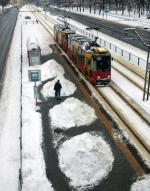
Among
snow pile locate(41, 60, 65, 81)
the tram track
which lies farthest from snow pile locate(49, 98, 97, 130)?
snow pile locate(41, 60, 65, 81)

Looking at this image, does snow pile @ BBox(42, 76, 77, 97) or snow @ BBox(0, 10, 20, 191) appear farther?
snow pile @ BBox(42, 76, 77, 97)

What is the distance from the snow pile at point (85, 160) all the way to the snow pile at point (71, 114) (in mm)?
2917

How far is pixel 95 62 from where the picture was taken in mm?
30125

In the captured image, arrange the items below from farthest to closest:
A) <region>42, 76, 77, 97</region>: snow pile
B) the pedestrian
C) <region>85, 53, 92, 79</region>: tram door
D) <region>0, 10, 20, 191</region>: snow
Answer: <region>85, 53, 92, 79</region>: tram door < <region>42, 76, 77, 97</region>: snow pile < the pedestrian < <region>0, 10, 20, 191</region>: snow

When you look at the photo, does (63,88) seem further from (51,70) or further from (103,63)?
(51,70)

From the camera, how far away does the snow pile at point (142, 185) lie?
582 inches

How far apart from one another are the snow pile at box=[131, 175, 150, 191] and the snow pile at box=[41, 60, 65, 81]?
65.1 ft

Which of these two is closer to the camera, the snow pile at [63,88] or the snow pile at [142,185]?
the snow pile at [142,185]

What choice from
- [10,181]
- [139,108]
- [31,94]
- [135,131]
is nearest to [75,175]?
[10,181]

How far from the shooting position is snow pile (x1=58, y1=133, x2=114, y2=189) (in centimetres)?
1577

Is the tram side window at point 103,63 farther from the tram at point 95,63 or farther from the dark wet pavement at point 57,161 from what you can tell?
the dark wet pavement at point 57,161

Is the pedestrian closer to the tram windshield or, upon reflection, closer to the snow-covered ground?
the snow-covered ground

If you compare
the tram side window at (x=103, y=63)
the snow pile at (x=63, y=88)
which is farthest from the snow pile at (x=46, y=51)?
the tram side window at (x=103, y=63)

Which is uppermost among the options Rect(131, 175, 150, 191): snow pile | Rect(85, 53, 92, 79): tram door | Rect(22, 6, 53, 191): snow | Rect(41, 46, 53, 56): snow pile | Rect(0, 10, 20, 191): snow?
Rect(85, 53, 92, 79): tram door
